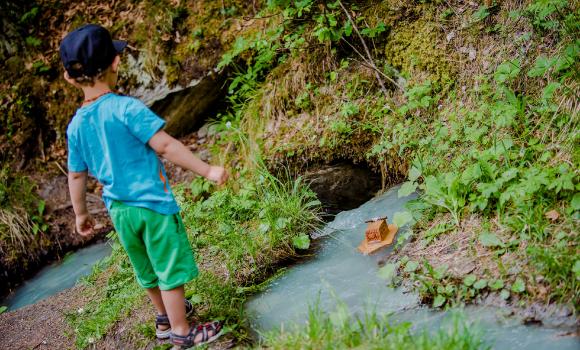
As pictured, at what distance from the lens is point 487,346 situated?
2.33 m

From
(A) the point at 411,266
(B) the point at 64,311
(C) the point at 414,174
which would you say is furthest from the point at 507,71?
(B) the point at 64,311

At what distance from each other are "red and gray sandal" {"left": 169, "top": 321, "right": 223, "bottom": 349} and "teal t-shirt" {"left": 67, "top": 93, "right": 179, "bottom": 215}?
0.82m

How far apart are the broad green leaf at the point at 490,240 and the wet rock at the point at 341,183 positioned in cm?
182

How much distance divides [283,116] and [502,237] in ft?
9.17

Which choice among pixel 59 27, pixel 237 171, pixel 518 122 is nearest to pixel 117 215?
pixel 237 171

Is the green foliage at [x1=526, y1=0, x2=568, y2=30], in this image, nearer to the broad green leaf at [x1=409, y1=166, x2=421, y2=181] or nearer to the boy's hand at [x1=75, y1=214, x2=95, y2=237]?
Result: the broad green leaf at [x1=409, y1=166, x2=421, y2=181]

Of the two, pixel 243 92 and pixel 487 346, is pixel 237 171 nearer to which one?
pixel 243 92

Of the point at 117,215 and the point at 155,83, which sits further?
the point at 155,83

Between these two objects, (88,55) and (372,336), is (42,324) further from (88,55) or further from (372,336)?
(372,336)

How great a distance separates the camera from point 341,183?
4.75 meters

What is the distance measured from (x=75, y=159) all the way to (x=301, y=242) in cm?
186

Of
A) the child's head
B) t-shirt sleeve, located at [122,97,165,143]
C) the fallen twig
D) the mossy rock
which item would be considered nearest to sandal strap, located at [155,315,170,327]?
t-shirt sleeve, located at [122,97,165,143]

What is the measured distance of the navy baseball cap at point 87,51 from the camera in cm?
253

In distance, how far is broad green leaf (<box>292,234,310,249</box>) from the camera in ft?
12.5
